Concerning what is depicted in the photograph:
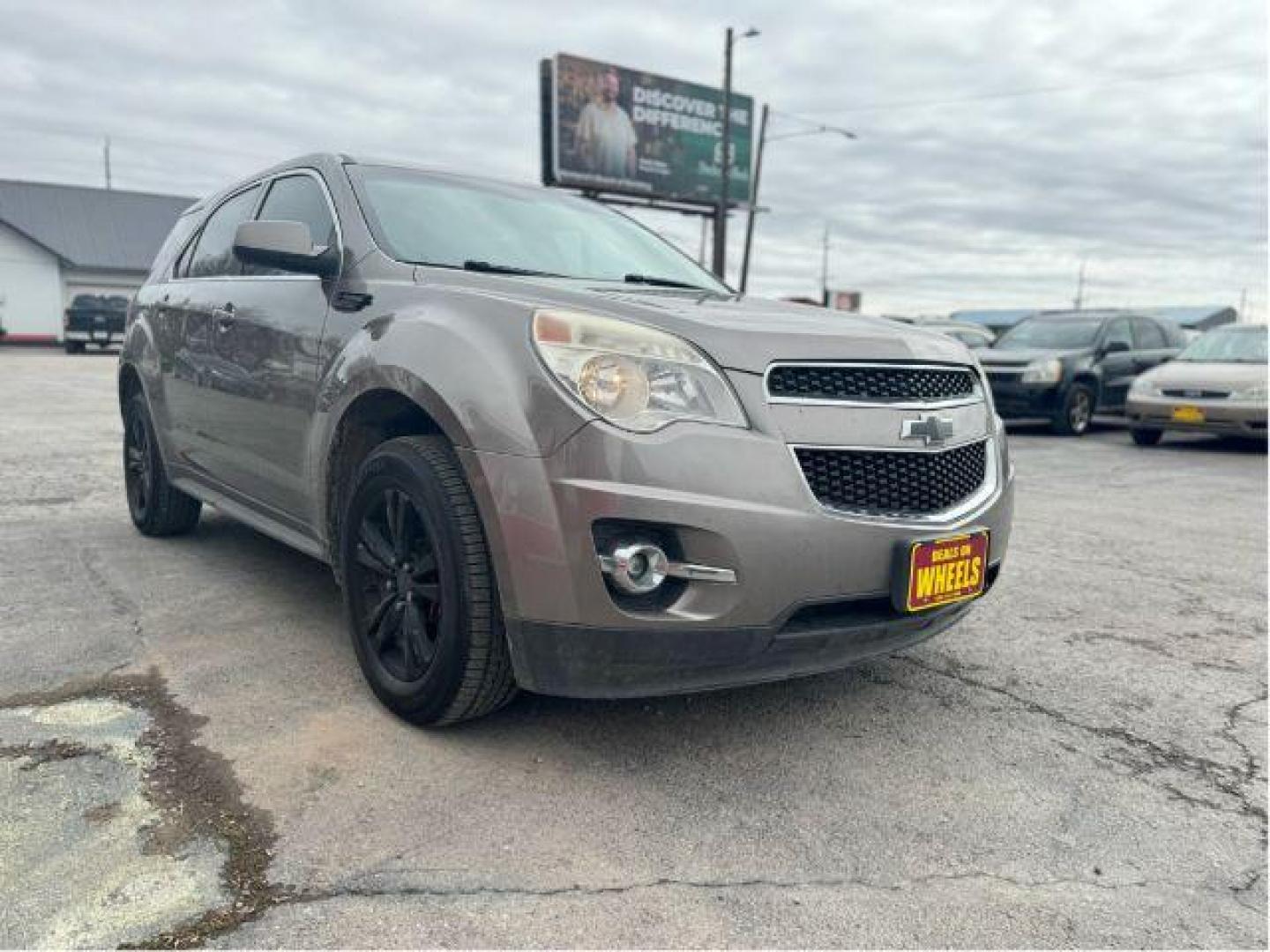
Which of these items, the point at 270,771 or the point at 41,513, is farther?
the point at 41,513

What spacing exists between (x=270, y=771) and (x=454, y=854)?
0.62 metres

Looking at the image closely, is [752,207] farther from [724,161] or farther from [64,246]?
[64,246]

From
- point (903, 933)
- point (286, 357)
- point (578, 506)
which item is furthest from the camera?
point (286, 357)

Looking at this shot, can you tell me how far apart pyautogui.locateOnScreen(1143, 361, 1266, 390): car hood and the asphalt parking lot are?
23.7 ft

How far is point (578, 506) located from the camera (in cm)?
232

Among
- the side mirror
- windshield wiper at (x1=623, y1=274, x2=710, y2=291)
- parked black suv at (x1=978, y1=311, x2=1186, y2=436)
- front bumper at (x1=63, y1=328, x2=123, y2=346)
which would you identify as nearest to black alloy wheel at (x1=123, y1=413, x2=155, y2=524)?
the side mirror

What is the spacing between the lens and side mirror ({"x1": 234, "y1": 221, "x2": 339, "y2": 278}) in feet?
10.4

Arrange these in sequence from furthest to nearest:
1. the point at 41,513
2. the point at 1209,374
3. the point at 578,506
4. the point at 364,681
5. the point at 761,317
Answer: the point at 1209,374
the point at 41,513
the point at 364,681
the point at 761,317
the point at 578,506

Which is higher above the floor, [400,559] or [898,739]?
[400,559]

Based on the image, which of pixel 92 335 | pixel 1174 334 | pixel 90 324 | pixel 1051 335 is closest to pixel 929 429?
pixel 1051 335

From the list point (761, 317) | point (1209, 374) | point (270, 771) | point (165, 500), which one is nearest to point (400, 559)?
point (270, 771)

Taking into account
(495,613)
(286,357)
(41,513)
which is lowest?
(41,513)

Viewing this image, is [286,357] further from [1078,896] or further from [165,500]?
[1078,896]

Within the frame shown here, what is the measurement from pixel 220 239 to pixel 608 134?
24673 mm
